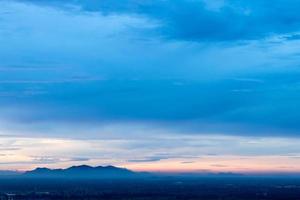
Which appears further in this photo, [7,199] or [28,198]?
[28,198]

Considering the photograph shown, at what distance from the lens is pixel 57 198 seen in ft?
480

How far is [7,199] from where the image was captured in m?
135

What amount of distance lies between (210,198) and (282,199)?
1665 centimetres

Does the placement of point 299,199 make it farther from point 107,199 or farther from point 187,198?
point 107,199

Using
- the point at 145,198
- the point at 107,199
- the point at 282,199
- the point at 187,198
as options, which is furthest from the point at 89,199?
the point at 282,199

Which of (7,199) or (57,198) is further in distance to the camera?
(57,198)

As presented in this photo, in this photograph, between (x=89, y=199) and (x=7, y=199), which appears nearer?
(x=7, y=199)

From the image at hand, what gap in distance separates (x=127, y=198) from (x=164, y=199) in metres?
9.75

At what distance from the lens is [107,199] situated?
143 metres

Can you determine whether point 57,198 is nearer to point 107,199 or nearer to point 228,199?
point 107,199

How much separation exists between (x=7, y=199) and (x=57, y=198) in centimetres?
1485

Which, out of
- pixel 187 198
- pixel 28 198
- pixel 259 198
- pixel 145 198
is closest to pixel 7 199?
pixel 28 198

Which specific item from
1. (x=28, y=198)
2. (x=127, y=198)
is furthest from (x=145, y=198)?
(x=28, y=198)

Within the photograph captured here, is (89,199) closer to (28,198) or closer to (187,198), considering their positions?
(28,198)
